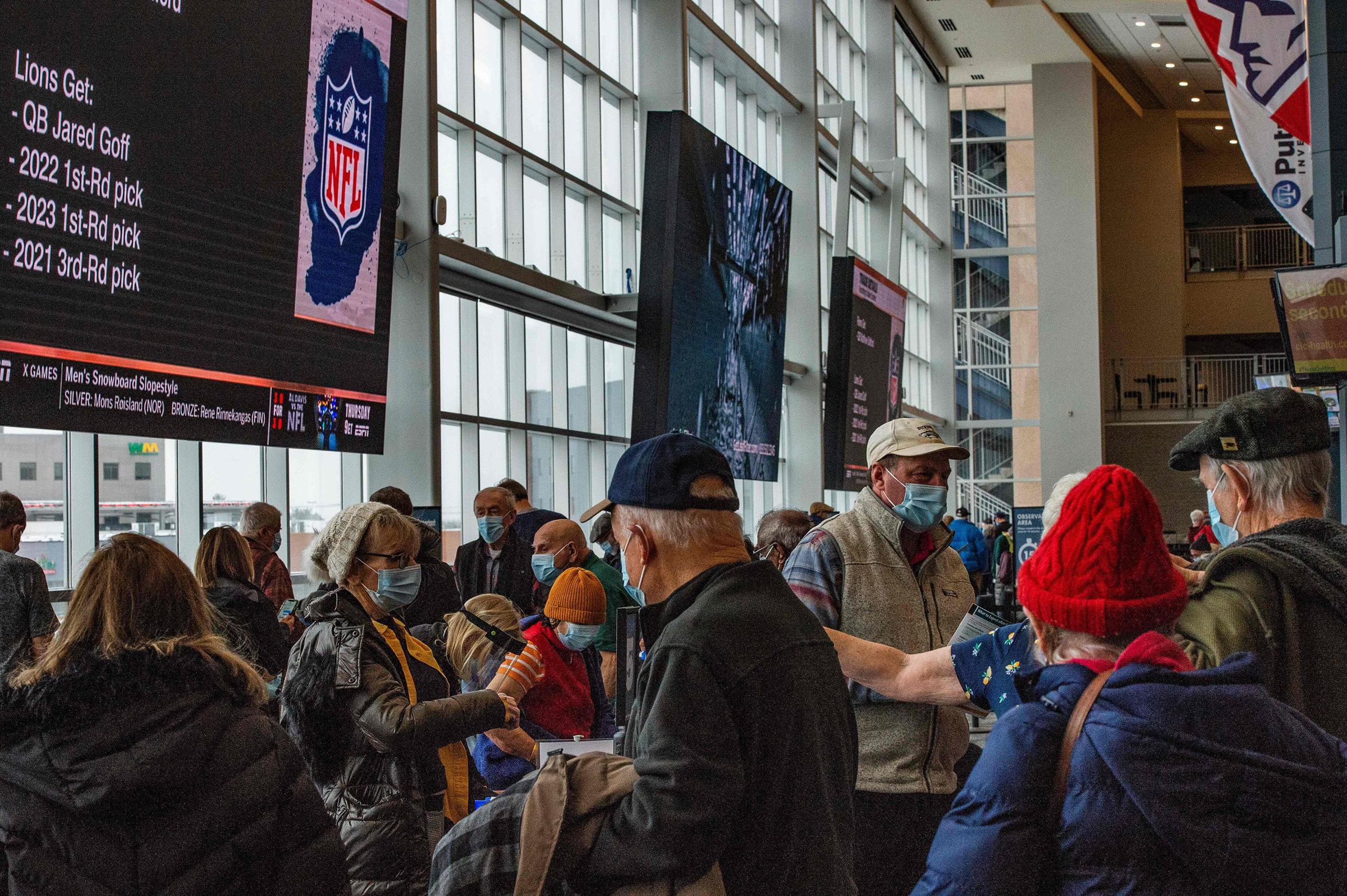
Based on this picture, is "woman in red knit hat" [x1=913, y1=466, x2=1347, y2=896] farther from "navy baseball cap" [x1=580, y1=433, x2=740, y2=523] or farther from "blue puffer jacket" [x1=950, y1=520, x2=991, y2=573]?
"blue puffer jacket" [x1=950, y1=520, x2=991, y2=573]

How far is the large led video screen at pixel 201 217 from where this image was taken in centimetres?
543

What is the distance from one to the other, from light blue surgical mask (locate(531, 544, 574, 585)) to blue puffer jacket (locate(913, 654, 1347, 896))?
397 centimetres

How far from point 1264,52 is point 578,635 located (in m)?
6.47

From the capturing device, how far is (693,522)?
6.59ft

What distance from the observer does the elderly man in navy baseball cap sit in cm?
170

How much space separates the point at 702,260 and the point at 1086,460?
63.5ft

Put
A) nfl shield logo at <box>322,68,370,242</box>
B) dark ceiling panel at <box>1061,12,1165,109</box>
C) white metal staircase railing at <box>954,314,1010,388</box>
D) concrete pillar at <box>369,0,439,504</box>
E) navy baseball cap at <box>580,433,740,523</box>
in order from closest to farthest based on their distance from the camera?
1. navy baseball cap at <box>580,433,740,523</box>
2. nfl shield logo at <box>322,68,370,242</box>
3. concrete pillar at <box>369,0,439,504</box>
4. dark ceiling panel at <box>1061,12,1165,109</box>
5. white metal staircase railing at <box>954,314,1010,388</box>

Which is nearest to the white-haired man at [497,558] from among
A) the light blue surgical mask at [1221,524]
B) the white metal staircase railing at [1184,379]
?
the light blue surgical mask at [1221,524]

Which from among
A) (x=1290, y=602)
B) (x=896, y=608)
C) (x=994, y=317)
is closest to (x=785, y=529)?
(x=896, y=608)

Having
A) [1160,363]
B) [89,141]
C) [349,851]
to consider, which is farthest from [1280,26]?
[1160,363]

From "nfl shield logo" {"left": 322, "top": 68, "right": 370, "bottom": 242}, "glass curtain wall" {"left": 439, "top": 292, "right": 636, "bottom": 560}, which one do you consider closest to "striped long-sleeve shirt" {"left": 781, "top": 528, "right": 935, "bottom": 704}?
"nfl shield logo" {"left": 322, "top": 68, "right": 370, "bottom": 242}

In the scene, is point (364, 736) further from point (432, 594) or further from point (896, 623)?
point (432, 594)

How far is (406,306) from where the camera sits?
9.72 metres

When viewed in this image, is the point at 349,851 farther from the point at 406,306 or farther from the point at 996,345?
the point at 996,345
